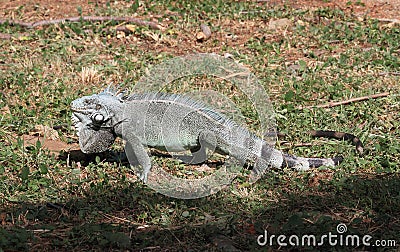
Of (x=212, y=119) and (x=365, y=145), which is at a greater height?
(x=212, y=119)

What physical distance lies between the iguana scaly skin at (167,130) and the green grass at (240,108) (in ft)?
0.57

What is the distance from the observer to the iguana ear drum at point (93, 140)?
5.84 meters

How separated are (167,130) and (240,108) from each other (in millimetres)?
1640

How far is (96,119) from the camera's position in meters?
5.77

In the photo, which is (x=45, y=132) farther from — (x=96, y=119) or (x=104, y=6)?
(x=104, y=6)

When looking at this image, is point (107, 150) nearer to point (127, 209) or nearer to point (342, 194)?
point (127, 209)

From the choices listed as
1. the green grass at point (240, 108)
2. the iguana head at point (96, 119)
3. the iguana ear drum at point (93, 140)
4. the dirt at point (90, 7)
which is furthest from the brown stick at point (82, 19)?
the iguana ear drum at point (93, 140)

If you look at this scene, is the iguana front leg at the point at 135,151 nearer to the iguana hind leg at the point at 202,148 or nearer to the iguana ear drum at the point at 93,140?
the iguana ear drum at the point at 93,140

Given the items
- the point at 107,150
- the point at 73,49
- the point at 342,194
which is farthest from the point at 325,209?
the point at 73,49

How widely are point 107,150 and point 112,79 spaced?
198 centimetres

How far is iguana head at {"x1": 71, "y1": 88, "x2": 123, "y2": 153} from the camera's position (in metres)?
5.77

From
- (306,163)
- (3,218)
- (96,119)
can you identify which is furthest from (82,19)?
(3,218)

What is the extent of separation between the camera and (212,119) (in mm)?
5797

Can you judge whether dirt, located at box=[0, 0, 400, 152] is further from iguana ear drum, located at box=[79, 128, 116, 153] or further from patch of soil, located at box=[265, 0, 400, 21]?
iguana ear drum, located at box=[79, 128, 116, 153]
